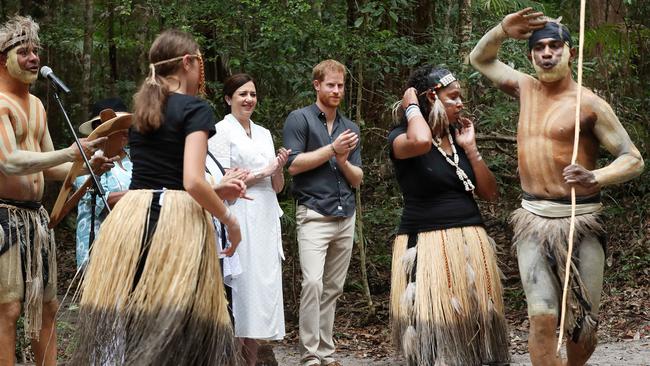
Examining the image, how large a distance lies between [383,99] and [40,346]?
454 cm

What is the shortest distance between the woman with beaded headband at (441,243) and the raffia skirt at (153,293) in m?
1.44

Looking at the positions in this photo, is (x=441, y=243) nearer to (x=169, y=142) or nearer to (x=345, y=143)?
(x=345, y=143)

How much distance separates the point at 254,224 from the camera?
5.66 meters

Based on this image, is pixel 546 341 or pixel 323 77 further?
pixel 323 77

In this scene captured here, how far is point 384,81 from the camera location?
8.93 meters

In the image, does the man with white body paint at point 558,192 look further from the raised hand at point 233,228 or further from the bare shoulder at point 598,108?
the raised hand at point 233,228

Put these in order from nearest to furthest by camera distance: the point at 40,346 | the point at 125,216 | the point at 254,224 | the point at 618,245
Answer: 1. the point at 125,216
2. the point at 40,346
3. the point at 254,224
4. the point at 618,245

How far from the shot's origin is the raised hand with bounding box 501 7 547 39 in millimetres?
4988

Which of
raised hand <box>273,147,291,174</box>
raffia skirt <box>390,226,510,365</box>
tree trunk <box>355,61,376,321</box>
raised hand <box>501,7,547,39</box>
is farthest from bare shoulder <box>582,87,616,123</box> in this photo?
tree trunk <box>355,61,376,321</box>

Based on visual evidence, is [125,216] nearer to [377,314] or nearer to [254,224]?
[254,224]

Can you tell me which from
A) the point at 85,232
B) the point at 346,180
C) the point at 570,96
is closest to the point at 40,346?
the point at 85,232

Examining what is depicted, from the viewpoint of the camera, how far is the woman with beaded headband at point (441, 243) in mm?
5211

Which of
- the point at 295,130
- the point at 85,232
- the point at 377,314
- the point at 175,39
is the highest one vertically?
the point at 175,39

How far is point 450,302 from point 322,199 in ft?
4.31
